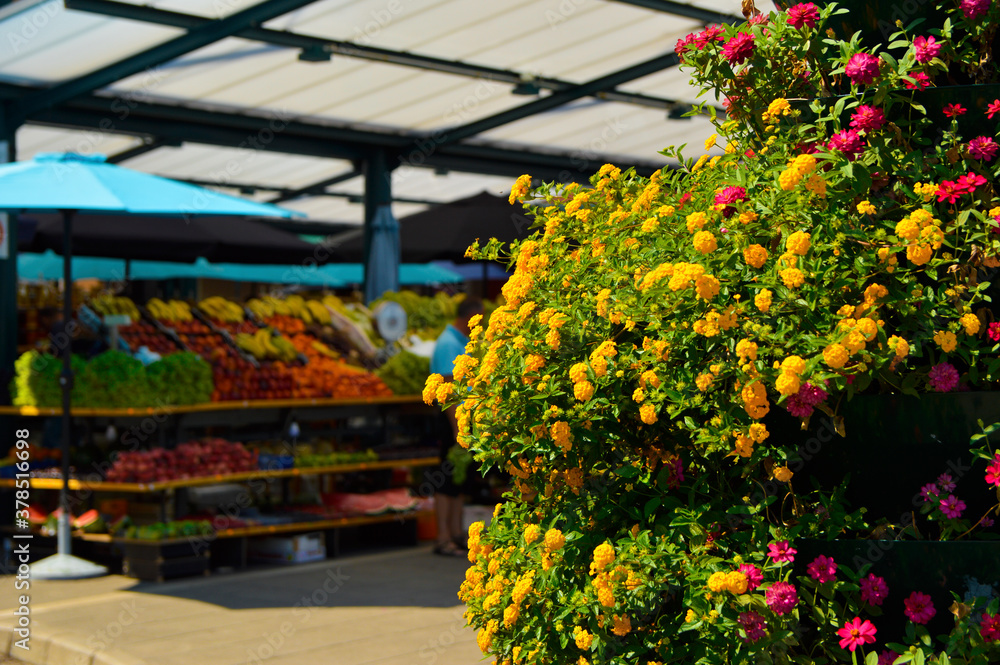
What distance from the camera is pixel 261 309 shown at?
10.6m

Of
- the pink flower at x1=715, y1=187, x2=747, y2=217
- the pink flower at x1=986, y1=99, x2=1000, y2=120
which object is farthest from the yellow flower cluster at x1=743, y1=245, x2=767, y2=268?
the pink flower at x1=986, y1=99, x2=1000, y2=120

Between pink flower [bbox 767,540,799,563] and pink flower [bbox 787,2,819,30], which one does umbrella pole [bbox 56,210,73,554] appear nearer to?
pink flower [bbox 787,2,819,30]

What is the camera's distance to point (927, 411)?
8.82 ft

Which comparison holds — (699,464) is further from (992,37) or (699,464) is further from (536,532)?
(992,37)

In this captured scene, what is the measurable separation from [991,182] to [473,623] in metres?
1.86

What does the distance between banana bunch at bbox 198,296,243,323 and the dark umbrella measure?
5.82ft

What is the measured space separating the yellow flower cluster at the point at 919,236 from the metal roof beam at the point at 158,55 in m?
8.08

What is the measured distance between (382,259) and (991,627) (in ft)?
37.6

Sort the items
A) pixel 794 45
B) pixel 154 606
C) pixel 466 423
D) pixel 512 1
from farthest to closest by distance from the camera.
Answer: pixel 512 1
pixel 154 606
pixel 466 423
pixel 794 45

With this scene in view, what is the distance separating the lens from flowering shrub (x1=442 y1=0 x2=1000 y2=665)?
249 cm

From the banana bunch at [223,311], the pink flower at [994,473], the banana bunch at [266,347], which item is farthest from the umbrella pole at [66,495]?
the pink flower at [994,473]

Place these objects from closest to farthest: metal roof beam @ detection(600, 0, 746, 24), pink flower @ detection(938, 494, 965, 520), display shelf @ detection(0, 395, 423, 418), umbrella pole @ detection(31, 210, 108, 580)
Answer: pink flower @ detection(938, 494, 965, 520)
umbrella pole @ detection(31, 210, 108, 580)
display shelf @ detection(0, 395, 423, 418)
metal roof beam @ detection(600, 0, 746, 24)

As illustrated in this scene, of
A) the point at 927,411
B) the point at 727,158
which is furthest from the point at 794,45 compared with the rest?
the point at 927,411

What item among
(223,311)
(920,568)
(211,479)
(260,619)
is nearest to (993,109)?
(920,568)
